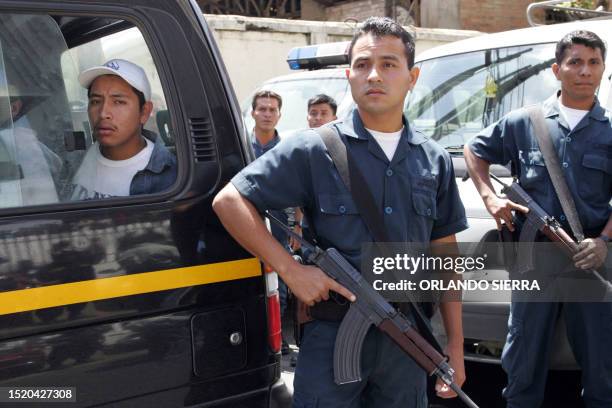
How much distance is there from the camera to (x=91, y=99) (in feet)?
8.14

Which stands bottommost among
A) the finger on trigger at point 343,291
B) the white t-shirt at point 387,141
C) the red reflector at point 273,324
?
the red reflector at point 273,324

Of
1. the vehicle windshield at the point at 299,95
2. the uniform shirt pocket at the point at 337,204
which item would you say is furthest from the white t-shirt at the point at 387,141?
the vehicle windshield at the point at 299,95

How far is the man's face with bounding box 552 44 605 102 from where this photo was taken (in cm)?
347

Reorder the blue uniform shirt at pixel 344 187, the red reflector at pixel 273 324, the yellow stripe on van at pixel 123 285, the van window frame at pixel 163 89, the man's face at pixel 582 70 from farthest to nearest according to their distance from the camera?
the man's face at pixel 582 70 < the red reflector at pixel 273 324 < the blue uniform shirt at pixel 344 187 < the van window frame at pixel 163 89 < the yellow stripe on van at pixel 123 285

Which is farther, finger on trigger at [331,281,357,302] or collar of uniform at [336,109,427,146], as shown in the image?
collar of uniform at [336,109,427,146]

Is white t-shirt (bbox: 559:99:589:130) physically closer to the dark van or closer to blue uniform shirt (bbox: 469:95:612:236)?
blue uniform shirt (bbox: 469:95:612:236)

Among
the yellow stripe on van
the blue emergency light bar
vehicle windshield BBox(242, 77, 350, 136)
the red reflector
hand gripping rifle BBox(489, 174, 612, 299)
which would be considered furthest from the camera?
the blue emergency light bar

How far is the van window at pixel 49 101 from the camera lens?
229 centimetres

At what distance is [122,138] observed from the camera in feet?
8.41

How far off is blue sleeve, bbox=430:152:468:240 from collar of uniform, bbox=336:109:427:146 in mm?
118

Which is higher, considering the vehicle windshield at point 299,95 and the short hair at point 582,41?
the short hair at point 582,41

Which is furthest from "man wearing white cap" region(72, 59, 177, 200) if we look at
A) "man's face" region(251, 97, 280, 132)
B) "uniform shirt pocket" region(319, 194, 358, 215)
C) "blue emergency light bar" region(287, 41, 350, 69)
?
"blue emergency light bar" region(287, 41, 350, 69)

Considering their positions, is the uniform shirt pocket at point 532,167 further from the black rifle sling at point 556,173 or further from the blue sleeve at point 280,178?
the blue sleeve at point 280,178

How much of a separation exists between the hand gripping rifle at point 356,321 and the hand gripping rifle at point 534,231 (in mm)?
1281
